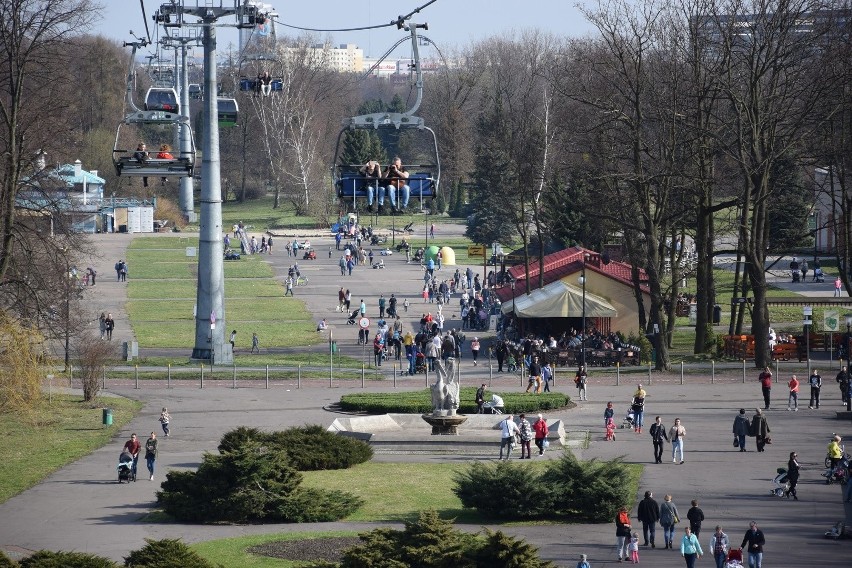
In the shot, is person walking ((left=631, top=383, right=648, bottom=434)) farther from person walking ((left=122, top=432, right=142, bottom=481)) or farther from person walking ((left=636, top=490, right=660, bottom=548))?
person walking ((left=122, top=432, right=142, bottom=481))

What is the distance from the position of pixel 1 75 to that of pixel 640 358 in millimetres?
29493

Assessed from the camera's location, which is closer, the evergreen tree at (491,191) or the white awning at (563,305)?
the white awning at (563,305)

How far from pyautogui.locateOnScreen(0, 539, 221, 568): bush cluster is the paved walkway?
554 cm

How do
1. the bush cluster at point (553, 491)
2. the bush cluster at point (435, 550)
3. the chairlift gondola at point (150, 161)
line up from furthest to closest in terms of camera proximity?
the chairlift gondola at point (150, 161)
the bush cluster at point (553, 491)
the bush cluster at point (435, 550)

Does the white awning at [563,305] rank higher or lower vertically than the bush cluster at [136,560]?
higher

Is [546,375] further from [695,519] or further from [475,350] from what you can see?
[695,519]

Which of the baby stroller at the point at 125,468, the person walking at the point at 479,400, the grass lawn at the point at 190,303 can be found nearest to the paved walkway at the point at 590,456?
the baby stroller at the point at 125,468

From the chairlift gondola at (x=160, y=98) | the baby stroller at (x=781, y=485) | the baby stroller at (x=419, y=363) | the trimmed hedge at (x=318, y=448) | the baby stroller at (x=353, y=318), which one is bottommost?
the baby stroller at (x=781, y=485)

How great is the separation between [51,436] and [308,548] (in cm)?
1623

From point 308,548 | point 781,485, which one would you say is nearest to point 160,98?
point 308,548

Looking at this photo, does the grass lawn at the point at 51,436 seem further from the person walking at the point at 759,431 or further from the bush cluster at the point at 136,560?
the person walking at the point at 759,431

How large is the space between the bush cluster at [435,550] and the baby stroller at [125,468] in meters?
13.5

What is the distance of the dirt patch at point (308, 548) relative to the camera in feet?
91.9

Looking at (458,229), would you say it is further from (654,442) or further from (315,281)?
(654,442)
